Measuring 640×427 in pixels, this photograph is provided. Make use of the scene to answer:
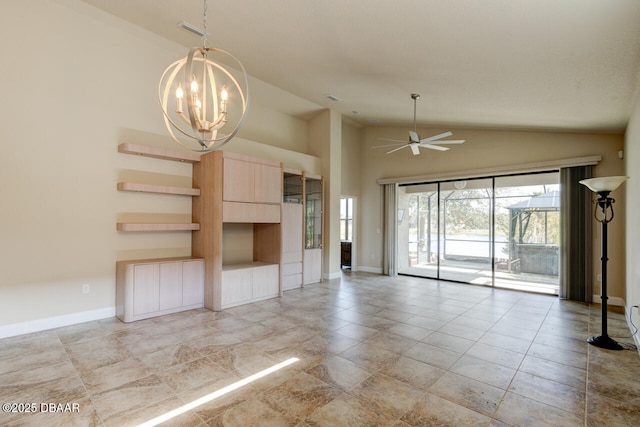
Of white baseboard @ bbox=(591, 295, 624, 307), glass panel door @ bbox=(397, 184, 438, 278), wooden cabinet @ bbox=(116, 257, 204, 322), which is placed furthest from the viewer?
glass panel door @ bbox=(397, 184, 438, 278)

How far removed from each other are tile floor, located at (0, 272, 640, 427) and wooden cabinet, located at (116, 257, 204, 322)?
24 centimetres

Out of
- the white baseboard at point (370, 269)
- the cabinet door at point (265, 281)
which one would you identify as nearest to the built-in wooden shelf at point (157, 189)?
the cabinet door at point (265, 281)

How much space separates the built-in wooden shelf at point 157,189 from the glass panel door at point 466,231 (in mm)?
5875

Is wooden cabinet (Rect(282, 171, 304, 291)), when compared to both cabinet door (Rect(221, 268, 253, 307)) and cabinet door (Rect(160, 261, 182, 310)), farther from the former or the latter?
cabinet door (Rect(160, 261, 182, 310))

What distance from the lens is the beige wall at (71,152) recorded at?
3906mm

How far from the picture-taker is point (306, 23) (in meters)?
3.75

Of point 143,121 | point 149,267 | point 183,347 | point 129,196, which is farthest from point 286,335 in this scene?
point 143,121

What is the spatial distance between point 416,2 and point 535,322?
4.58 metres

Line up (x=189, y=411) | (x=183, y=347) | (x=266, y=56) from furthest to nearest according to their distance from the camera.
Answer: (x=266, y=56) < (x=183, y=347) < (x=189, y=411)

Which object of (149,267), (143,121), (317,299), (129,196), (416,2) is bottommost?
(317,299)

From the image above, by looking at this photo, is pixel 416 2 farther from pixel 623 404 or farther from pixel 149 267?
pixel 149 267

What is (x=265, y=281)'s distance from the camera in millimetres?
5816

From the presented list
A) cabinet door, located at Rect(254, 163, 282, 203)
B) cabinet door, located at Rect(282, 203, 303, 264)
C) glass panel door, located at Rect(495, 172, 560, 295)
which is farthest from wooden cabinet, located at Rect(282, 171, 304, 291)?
glass panel door, located at Rect(495, 172, 560, 295)

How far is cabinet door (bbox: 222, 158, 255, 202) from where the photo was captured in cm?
520
